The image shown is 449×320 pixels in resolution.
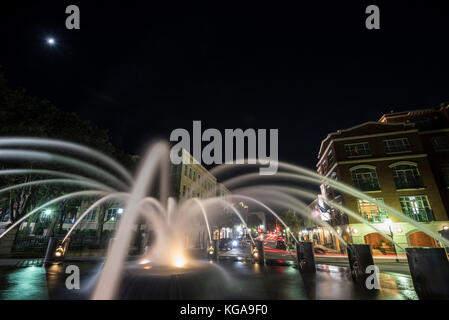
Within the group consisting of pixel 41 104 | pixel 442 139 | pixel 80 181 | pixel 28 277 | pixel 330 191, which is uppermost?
pixel 442 139

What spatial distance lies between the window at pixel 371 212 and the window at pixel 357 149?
730 centimetres

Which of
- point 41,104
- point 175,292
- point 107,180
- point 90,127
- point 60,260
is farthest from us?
point 107,180

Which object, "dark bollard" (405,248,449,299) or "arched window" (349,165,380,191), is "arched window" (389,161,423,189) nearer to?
"arched window" (349,165,380,191)

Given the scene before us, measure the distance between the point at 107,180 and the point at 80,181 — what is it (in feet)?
14.7

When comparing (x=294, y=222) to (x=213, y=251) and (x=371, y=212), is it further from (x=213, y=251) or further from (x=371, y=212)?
(x=213, y=251)

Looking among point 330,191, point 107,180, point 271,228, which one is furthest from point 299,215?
point 271,228

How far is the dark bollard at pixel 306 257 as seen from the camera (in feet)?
36.7

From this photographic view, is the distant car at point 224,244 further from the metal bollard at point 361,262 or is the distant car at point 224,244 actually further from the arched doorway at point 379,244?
the metal bollard at point 361,262

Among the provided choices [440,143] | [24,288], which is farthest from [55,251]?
[440,143]

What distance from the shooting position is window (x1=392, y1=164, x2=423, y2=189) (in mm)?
29641

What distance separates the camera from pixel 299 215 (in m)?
71.6

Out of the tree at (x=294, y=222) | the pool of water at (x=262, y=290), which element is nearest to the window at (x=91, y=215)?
the pool of water at (x=262, y=290)

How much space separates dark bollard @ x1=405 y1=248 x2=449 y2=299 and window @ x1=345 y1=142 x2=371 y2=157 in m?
30.2

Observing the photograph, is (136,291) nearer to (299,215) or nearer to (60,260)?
(60,260)
